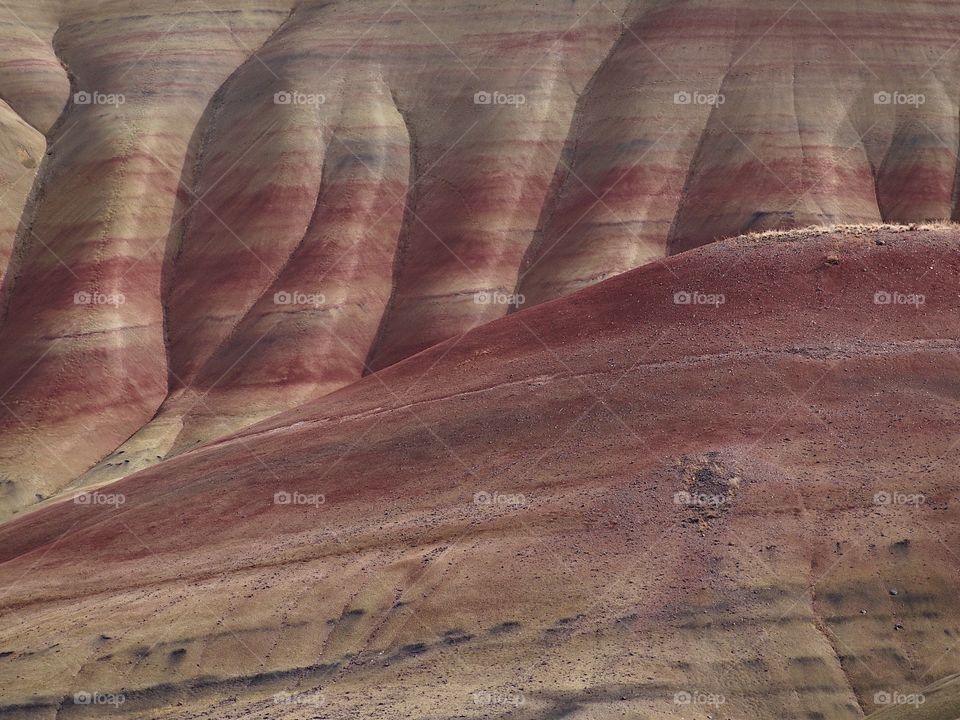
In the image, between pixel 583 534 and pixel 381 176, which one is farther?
pixel 381 176

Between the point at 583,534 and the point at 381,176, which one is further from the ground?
the point at 583,534

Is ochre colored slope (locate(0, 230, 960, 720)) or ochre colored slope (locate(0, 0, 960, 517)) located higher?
ochre colored slope (locate(0, 230, 960, 720))

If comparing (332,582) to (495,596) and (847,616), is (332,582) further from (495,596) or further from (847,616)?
(847,616)

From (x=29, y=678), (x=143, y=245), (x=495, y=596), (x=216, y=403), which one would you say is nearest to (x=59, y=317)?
(x=143, y=245)

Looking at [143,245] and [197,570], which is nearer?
[197,570]

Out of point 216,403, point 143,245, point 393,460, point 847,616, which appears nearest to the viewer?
point 847,616

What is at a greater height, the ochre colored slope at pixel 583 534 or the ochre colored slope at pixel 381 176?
the ochre colored slope at pixel 583 534

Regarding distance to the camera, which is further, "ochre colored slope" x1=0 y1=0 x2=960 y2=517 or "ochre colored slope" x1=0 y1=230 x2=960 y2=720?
"ochre colored slope" x1=0 y1=0 x2=960 y2=517

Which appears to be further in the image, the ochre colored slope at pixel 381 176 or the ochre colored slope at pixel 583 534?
the ochre colored slope at pixel 381 176
